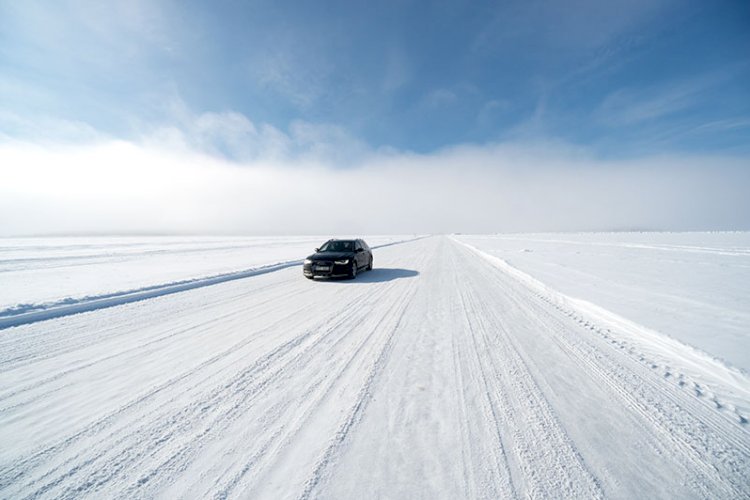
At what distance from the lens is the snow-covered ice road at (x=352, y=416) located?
2.07 metres

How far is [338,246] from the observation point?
1255cm

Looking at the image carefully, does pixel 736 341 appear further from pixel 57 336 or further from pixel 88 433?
pixel 57 336

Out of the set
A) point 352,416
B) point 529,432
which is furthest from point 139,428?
point 529,432

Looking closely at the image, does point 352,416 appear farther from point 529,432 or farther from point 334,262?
point 334,262

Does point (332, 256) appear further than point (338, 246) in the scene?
No

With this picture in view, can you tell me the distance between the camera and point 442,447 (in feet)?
7.86

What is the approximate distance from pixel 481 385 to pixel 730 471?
190 centimetres

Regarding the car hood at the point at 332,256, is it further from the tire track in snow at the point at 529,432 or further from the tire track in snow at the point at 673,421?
the tire track in snow at the point at 673,421

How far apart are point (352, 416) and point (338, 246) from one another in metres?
10.0

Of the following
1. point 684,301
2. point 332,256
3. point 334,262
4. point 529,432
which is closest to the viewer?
point 529,432

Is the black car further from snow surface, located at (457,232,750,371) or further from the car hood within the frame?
snow surface, located at (457,232,750,371)

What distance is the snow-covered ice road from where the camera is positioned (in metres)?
2.07

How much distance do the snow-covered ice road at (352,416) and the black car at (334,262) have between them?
16.7 feet

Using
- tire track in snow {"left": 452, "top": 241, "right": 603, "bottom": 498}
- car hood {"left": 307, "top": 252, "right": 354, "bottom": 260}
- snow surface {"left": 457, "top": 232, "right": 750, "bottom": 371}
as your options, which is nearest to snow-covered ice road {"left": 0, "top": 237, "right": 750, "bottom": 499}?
tire track in snow {"left": 452, "top": 241, "right": 603, "bottom": 498}
